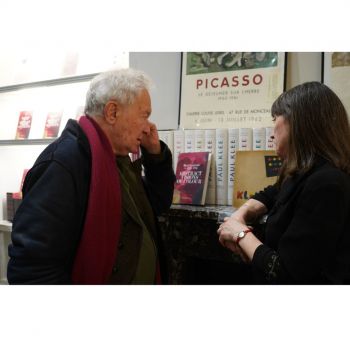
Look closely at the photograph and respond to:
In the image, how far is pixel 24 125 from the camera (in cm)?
238

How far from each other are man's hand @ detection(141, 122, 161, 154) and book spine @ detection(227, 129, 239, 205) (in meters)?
0.46

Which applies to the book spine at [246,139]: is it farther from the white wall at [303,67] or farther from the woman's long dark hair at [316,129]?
the woman's long dark hair at [316,129]

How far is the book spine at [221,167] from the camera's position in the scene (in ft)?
5.64

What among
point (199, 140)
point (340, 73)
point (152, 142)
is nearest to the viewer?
point (152, 142)

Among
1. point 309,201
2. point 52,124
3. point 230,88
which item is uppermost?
point 230,88

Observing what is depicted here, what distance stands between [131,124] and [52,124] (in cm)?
136

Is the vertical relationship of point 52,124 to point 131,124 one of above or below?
above

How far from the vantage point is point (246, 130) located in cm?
167

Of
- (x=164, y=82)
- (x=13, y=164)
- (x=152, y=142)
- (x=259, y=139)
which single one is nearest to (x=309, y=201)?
(x=152, y=142)

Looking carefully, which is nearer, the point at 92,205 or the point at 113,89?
the point at 92,205

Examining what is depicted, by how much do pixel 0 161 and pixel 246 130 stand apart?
5.98ft

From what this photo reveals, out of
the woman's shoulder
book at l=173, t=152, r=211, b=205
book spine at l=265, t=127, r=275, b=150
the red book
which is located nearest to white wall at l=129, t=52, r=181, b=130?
book at l=173, t=152, r=211, b=205

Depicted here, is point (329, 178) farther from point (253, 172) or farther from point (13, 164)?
point (13, 164)

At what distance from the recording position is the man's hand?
1.35 meters
